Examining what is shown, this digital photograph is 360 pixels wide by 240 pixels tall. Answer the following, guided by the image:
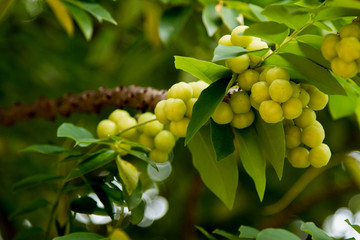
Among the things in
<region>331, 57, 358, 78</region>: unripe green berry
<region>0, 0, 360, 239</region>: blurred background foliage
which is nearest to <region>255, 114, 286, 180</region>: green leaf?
<region>331, 57, 358, 78</region>: unripe green berry

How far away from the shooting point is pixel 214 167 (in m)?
0.70

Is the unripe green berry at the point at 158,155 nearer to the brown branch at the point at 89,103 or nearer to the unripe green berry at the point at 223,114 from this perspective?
the brown branch at the point at 89,103

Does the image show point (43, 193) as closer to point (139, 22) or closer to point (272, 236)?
point (139, 22)

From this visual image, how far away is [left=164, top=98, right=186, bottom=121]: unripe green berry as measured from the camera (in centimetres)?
60

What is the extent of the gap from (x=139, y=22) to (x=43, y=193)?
64 cm

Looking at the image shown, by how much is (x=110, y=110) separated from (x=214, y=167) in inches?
33.9

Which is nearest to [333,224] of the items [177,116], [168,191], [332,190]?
[332,190]

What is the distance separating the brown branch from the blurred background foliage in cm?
25

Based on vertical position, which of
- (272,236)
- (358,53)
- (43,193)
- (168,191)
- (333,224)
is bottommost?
(333,224)

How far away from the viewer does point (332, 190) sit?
4.94ft

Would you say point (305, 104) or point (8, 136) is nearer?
point (305, 104)

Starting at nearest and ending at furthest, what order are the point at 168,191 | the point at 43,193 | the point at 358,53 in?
the point at 358,53 < the point at 43,193 < the point at 168,191

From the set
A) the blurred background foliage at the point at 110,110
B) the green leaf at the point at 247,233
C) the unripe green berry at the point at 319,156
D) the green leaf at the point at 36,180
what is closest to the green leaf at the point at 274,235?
the green leaf at the point at 247,233

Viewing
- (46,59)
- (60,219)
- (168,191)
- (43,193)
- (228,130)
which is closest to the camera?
(228,130)
